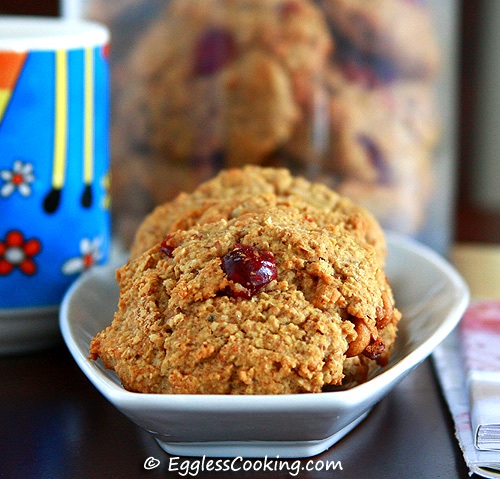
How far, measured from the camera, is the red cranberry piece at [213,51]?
1.14 metres

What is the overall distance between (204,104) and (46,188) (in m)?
0.40

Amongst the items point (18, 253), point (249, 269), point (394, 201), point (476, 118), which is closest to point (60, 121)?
point (18, 253)

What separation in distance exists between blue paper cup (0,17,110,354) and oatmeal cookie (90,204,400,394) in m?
0.18

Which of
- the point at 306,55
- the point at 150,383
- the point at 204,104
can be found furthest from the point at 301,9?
the point at 150,383

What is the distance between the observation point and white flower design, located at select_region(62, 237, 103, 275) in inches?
33.4

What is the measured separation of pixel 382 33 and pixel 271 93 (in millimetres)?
202

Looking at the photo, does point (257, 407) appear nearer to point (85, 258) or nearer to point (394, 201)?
point (85, 258)

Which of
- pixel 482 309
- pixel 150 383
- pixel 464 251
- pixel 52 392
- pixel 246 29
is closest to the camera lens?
pixel 150 383

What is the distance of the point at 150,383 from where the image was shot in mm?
588

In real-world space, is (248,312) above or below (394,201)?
above

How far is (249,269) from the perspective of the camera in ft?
2.00

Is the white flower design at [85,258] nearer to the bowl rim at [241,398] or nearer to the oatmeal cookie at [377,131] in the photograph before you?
the bowl rim at [241,398]

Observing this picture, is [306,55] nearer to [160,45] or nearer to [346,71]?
[346,71]

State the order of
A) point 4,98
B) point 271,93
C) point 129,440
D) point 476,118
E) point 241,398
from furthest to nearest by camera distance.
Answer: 1. point 476,118
2. point 271,93
3. point 4,98
4. point 129,440
5. point 241,398
